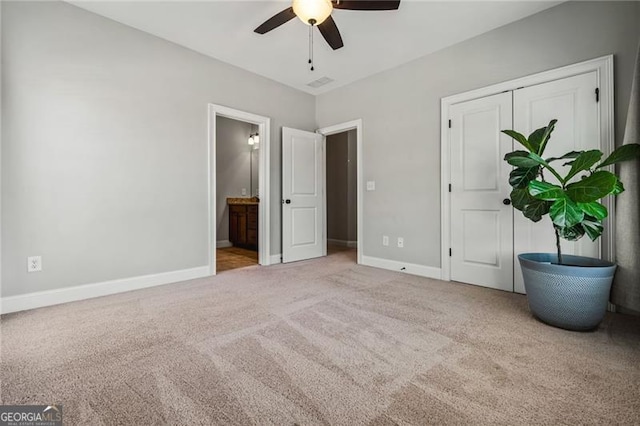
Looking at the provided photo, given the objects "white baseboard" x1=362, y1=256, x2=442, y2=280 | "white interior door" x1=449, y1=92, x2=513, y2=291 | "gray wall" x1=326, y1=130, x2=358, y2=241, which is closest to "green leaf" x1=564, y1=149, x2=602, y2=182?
"white interior door" x1=449, y1=92, x2=513, y2=291

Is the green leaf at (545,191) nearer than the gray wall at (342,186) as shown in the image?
Yes

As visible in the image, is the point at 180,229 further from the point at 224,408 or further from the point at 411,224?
the point at 411,224

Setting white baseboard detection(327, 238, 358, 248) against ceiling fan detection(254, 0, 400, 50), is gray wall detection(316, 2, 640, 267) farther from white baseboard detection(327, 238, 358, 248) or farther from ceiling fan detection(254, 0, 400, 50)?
white baseboard detection(327, 238, 358, 248)

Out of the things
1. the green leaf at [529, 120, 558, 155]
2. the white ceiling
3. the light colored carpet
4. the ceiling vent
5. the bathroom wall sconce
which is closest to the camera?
the light colored carpet

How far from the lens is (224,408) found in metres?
1.16

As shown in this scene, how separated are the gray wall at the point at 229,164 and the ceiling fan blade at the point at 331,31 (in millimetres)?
3869

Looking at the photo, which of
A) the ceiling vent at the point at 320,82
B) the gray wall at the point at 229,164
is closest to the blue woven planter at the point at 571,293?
the ceiling vent at the point at 320,82

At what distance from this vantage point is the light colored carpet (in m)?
1.15

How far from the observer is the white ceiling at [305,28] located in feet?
8.34

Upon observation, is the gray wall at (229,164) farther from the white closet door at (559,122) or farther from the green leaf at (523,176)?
the green leaf at (523,176)

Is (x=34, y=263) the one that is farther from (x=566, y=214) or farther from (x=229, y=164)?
(x=566, y=214)

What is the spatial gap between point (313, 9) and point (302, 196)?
265 centimetres

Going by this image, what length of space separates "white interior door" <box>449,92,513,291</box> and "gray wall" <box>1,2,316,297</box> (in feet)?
9.54

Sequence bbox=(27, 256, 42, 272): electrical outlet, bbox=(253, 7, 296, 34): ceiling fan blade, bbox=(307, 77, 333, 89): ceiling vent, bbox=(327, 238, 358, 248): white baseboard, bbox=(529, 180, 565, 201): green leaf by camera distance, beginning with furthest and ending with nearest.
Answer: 1. bbox=(327, 238, 358, 248): white baseboard
2. bbox=(307, 77, 333, 89): ceiling vent
3. bbox=(27, 256, 42, 272): electrical outlet
4. bbox=(253, 7, 296, 34): ceiling fan blade
5. bbox=(529, 180, 565, 201): green leaf
